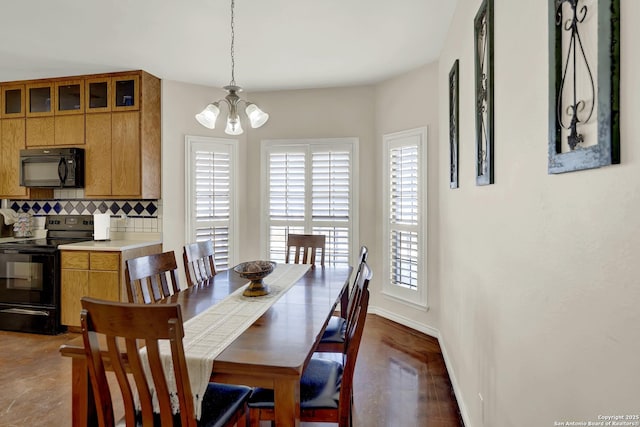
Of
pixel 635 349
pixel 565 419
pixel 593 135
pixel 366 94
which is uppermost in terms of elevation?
pixel 366 94

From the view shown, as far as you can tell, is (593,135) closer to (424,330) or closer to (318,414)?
(318,414)

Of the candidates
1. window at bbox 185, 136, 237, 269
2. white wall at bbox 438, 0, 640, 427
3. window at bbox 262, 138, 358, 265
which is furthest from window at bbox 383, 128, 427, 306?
window at bbox 185, 136, 237, 269

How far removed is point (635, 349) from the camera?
0.72 m

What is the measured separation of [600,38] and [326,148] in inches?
144

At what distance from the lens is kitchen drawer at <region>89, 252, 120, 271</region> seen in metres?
3.65

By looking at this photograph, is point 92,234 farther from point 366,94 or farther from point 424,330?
point 424,330

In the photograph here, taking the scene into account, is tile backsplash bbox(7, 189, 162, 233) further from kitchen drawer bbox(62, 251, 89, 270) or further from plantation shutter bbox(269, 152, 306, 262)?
plantation shutter bbox(269, 152, 306, 262)

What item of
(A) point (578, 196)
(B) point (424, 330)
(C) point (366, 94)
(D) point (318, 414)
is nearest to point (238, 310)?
(D) point (318, 414)

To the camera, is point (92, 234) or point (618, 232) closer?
point (618, 232)

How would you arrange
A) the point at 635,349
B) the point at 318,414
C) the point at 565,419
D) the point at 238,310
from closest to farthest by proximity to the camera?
the point at 635,349 < the point at 565,419 < the point at 318,414 < the point at 238,310

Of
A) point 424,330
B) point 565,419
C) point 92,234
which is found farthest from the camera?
point 92,234

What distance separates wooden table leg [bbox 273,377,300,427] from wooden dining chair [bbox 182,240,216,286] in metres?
1.42

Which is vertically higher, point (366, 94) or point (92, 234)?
point (366, 94)

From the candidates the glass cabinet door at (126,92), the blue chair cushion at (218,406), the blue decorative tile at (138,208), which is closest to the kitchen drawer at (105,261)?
the blue decorative tile at (138,208)
